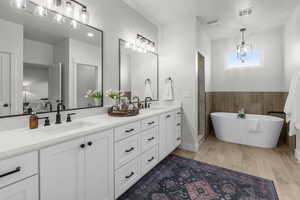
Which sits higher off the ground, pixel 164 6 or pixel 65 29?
pixel 164 6

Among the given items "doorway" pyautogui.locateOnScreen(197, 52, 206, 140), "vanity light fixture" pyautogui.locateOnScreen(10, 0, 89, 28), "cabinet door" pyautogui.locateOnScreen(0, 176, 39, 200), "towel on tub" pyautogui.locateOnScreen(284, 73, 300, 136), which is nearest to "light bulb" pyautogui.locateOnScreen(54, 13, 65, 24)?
"vanity light fixture" pyautogui.locateOnScreen(10, 0, 89, 28)

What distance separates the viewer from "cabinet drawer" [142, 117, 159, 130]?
1908mm

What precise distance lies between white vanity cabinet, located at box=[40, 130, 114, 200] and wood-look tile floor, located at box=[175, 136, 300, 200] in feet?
5.92

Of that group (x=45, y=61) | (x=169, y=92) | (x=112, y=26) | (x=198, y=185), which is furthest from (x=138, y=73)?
(x=198, y=185)

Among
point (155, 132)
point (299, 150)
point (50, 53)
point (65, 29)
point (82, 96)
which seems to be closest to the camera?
point (50, 53)

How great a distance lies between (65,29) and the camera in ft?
5.38

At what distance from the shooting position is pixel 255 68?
386cm

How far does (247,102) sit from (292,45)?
1.58 metres

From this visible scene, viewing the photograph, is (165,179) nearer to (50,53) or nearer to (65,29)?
(50,53)

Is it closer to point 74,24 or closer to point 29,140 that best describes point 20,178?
point 29,140

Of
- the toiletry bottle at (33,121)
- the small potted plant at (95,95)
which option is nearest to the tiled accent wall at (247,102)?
the small potted plant at (95,95)

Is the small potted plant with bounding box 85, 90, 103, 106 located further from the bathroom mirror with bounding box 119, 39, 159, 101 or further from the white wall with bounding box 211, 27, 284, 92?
the white wall with bounding box 211, 27, 284, 92

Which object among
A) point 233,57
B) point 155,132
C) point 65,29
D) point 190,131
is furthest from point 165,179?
point 233,57

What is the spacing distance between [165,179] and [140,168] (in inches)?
16.3
